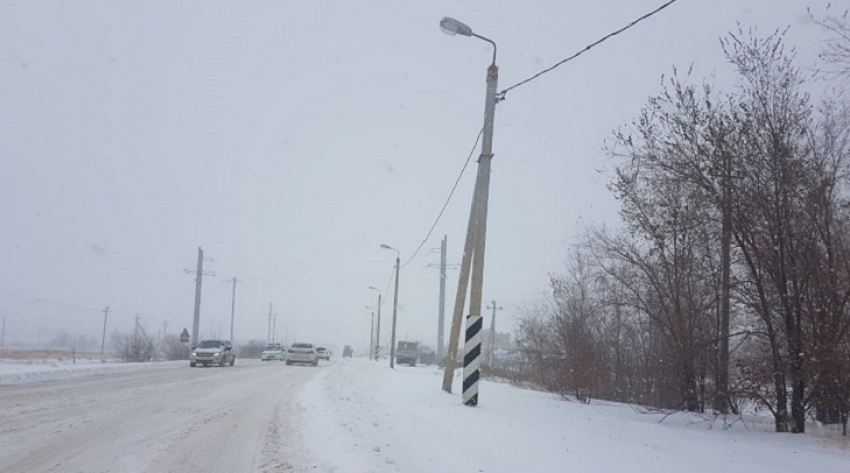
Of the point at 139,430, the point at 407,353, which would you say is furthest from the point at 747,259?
the point at 407,353

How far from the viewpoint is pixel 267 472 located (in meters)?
7.52

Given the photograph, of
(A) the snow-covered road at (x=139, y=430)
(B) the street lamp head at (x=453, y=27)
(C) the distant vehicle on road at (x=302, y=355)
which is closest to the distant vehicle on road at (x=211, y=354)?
(C) the distant vehicle on road at (x=302, y=355)

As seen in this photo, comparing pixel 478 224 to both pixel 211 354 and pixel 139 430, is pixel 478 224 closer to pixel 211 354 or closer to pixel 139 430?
Answer: pixel 139 430

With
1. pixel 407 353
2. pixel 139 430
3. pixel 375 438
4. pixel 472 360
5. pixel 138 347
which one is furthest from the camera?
pixel 407 353

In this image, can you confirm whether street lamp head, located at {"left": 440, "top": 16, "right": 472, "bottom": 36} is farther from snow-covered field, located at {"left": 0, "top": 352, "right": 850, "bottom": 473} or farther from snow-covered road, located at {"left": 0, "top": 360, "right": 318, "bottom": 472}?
snow-covered road, located at {"left": 0, "top": 360, "right": 318, "bottom": 472}

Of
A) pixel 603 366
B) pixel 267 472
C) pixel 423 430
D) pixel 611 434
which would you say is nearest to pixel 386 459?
pixel 267 472

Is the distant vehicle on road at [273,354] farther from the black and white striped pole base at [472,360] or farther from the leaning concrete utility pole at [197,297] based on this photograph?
the black and white striped pole base at [472,360]

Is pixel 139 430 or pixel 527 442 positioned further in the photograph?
pixel 139 430

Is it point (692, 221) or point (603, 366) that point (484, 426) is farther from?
point (603, 366)

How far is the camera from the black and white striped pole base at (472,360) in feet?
45.4

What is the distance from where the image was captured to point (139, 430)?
10578mm

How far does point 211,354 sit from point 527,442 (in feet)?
117

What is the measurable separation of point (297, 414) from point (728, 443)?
8405 mm

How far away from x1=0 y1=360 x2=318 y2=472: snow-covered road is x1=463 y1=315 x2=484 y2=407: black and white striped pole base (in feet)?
12.8
